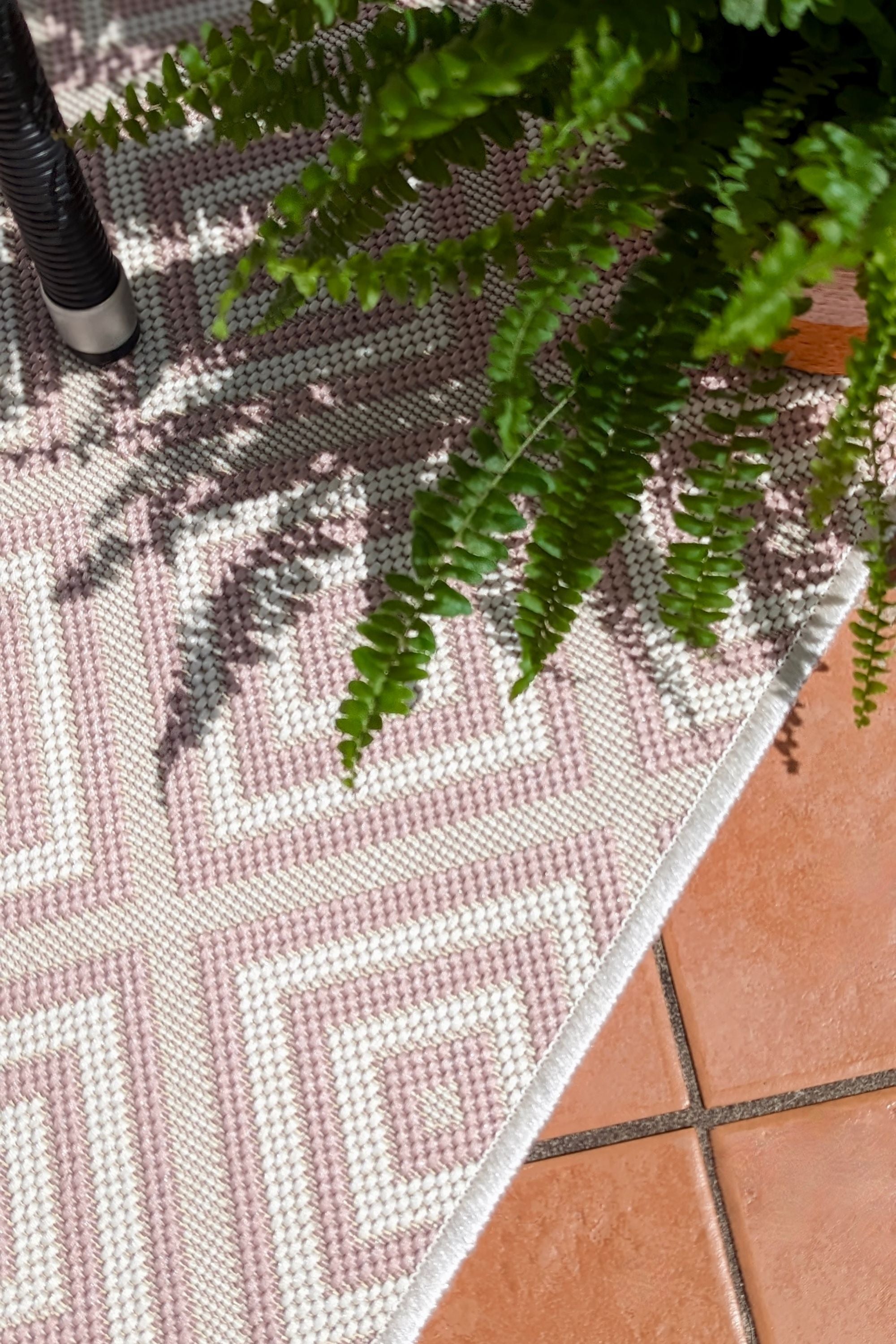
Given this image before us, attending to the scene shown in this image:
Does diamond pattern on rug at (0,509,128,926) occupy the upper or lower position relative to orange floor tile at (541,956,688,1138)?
upper

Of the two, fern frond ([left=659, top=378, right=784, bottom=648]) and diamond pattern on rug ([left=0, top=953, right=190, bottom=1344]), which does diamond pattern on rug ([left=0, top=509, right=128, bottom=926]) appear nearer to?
diamond pattern on rug ([left=0, top=953, right=190, bottom=1344])

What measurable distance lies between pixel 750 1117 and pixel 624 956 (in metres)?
0.21

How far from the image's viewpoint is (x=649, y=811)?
77cm

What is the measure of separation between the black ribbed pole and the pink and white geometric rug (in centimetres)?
4

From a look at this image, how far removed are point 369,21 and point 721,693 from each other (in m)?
0.54

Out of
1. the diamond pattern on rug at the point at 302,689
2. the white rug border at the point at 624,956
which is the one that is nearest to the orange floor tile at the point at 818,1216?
the white rug border at the point at 624,956

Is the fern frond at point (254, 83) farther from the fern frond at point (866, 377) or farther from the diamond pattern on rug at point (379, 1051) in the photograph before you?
the diamond pattern on rug at point (379, 1051)

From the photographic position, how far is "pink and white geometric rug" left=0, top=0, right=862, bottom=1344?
0.75 metres

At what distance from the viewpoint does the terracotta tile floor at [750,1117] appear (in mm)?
845

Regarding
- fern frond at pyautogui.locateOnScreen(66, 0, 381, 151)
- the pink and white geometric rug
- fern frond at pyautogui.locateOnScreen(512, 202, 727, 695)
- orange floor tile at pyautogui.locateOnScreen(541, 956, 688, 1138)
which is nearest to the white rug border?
the pink and white geometric rug

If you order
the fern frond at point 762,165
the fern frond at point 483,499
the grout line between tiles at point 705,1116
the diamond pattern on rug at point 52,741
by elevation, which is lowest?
the grout line between tiles at point 705,1116

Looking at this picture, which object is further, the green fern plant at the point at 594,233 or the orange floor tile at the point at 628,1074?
the orange floor tile at the point at 628,1074

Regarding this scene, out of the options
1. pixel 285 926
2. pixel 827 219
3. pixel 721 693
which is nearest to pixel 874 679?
pixel 721 693

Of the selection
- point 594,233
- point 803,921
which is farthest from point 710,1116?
point 594,233
